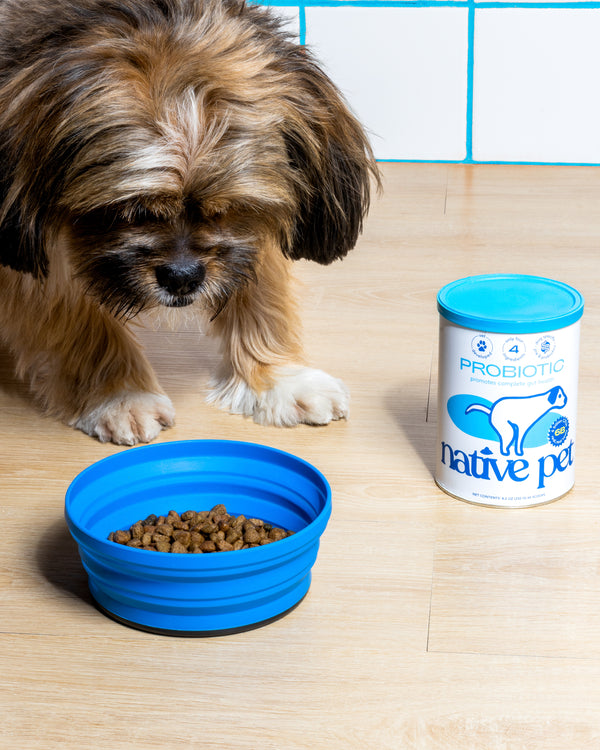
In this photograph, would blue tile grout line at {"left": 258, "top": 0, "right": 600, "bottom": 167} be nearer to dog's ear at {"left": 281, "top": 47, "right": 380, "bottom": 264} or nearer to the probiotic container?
dog's ear at {"left": 281, "top": 47, "right": 380, "bottom": 264}

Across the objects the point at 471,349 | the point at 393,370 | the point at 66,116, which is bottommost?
the point at 393,370

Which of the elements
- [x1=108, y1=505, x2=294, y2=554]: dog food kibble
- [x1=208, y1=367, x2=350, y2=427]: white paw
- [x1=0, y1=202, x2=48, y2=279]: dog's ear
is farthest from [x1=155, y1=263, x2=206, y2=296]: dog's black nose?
[x1=208, y1=367, x2=350, y2=427]: white paw

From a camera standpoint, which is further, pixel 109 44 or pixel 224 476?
pixel 224 476

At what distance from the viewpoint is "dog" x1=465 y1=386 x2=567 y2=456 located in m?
1.30

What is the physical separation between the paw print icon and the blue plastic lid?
1 centimetres

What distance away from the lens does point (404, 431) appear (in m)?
1.58

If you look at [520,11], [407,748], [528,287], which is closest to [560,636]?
[407,748]

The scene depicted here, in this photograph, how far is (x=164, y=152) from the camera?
117cm

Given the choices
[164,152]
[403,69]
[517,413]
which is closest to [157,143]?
[164,152]

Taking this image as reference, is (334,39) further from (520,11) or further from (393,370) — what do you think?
(393,370)

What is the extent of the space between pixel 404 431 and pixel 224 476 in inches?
14.4

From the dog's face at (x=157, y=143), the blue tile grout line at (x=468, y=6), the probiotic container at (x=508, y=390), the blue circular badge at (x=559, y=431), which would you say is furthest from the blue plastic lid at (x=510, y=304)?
the blue tile grout line at (x=468, y=6)

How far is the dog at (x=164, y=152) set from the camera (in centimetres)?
119

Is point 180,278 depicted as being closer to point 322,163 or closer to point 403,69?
point 322,163
